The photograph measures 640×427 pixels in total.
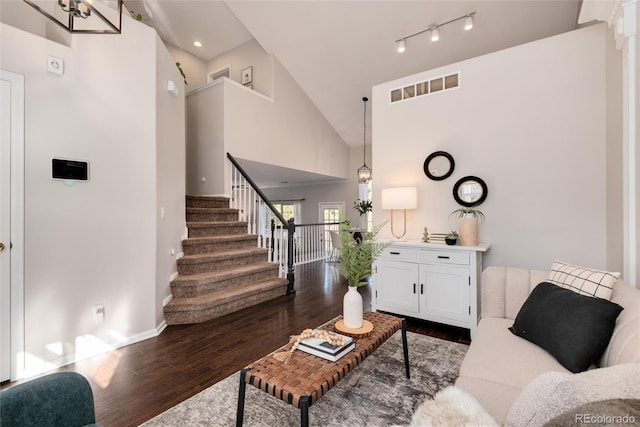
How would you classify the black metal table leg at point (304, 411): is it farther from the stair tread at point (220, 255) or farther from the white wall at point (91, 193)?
the stair tread at point (220, 255)

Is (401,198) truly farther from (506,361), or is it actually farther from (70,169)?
(70,169)

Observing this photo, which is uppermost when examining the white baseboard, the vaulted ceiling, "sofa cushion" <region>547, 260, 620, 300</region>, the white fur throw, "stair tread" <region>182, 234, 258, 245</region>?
the vaulted ceiling

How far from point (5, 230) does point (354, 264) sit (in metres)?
2.60

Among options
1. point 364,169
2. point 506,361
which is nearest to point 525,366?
point 506,361

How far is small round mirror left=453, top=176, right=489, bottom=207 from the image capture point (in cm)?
329

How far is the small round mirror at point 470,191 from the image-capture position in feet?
10.8

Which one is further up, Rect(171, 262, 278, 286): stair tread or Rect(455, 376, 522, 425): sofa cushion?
Rect(171, 262, 278, 286): stair tread

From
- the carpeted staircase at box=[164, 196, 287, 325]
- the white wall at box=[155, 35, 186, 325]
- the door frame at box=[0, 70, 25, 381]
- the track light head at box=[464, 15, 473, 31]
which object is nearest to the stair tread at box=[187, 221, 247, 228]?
the carpeted staircase at box=[164, 196, 287, 325]

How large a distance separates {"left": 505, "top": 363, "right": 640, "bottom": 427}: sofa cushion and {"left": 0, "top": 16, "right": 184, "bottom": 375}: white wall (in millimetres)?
3172

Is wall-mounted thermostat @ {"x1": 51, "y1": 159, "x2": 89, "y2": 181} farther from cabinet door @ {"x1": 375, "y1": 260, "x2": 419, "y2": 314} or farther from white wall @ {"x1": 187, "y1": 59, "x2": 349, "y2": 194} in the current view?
cabinet door @ {"x1": 375, "y1": 260, "x2": 419, "y2": 314}

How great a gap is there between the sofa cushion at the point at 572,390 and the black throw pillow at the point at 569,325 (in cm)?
72

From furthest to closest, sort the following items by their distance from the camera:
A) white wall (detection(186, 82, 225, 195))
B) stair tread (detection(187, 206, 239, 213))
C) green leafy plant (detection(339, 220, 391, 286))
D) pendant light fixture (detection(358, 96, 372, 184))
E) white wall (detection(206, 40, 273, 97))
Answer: pendant light fixture (detection(358, 96, 372, 184))
white wall (detection(206, 40, 273, 97))
white wall (detection(186, 82, 225, 195))
stair tread (detection(187, 206, 239, 213))
green leafy plant (detection(339, 220, 391, 286))

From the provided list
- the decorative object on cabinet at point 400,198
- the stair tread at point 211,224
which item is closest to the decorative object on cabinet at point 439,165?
the decorative object on cabinet at point 400,198

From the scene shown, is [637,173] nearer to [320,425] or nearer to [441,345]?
[441,345]
